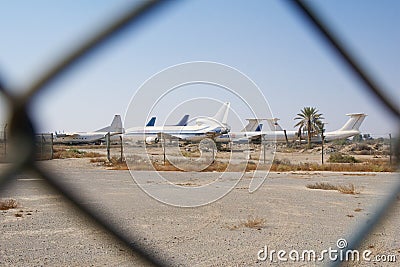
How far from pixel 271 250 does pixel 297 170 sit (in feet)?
38.5

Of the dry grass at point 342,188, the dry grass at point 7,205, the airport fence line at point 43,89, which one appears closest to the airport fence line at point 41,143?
the airport fence line at point 43,89

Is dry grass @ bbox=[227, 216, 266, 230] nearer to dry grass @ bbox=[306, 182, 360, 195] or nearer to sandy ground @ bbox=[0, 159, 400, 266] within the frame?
sandy ground @ bbox=[0, 159, 400, 266]

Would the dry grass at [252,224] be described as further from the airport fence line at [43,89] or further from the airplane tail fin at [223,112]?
the airport fence line at [43,89]

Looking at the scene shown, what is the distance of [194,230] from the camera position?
4.84m

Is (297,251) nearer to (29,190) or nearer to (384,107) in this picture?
(384,107)

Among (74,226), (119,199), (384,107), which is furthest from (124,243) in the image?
(119,199)

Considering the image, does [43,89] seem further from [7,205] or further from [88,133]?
[7,205]

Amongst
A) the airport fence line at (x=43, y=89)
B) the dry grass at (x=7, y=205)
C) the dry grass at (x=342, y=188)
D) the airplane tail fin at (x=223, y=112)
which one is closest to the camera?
the airport fence line at (x=43, y=89)

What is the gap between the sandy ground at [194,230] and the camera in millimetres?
3678

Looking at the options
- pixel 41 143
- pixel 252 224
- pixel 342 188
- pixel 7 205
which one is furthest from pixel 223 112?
pixel 342 188

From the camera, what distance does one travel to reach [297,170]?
50.7ft

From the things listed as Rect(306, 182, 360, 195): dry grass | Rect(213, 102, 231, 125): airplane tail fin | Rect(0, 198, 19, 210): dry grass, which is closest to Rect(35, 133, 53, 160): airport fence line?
Rect(213, 102, 231, 125): airplane tail fin

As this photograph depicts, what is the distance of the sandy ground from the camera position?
3.68 metres

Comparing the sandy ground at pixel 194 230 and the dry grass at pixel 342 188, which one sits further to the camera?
the dry grass at pixel 342 188
